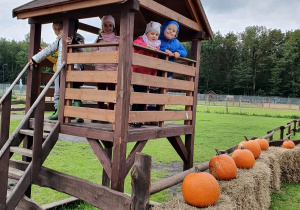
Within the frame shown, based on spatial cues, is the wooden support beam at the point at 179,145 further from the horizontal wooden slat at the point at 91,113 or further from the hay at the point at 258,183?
the horizontal wooden slat at the point at 91,113

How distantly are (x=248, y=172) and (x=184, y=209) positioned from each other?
2080mm

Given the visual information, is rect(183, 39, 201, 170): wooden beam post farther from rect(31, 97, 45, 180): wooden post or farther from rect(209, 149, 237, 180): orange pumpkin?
rect(31, 97, 45, 180): wooden post

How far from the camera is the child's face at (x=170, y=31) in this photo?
17.4ft

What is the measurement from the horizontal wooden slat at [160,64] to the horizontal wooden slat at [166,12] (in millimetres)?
747

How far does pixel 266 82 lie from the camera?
77750 mm

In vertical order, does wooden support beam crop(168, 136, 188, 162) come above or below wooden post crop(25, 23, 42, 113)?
below

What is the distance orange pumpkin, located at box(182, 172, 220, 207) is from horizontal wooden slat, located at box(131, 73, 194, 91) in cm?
156

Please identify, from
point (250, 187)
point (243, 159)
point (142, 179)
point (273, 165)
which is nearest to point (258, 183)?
point (243, 159)

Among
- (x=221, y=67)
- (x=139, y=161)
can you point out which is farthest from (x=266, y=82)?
(x=139, y=161)

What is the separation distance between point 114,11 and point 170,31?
141 cm

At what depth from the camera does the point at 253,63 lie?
81.1m

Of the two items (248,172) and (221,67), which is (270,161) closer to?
(248,172)

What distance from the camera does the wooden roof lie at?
4281 mm

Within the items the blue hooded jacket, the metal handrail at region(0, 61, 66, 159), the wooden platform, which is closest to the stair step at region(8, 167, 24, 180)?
the metal handrail at region(0, 61, 66, 159)
